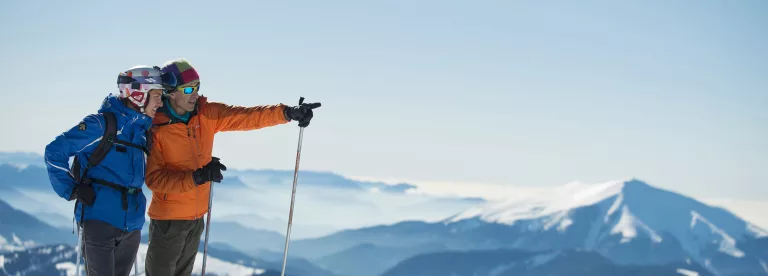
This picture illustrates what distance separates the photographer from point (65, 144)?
5074mm

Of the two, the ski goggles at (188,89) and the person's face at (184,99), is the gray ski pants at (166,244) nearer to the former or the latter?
the person's face at (184,99)

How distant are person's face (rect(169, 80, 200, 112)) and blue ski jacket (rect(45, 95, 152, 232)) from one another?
0.47 m

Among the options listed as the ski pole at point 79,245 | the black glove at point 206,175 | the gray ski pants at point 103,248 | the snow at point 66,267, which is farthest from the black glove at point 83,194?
the snow at point 66,267

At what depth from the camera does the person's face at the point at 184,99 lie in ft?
20.0

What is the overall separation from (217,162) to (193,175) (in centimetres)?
27

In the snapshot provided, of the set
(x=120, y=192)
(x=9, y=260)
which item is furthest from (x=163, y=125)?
(x=9, y=260)

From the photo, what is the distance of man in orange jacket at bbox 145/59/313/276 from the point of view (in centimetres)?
602

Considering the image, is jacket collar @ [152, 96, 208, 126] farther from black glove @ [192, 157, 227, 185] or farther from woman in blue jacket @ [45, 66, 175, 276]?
black glove @ [192, 157, 227, 185]

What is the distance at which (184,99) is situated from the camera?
6125mm

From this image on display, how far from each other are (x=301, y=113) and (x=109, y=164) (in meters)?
1.89

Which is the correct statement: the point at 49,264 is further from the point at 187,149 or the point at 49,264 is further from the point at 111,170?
the point at 111,170

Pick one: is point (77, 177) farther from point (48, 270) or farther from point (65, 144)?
point (48, 270)

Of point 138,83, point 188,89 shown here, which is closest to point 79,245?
point 138,83

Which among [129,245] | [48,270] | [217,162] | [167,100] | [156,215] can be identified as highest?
[48,270]
